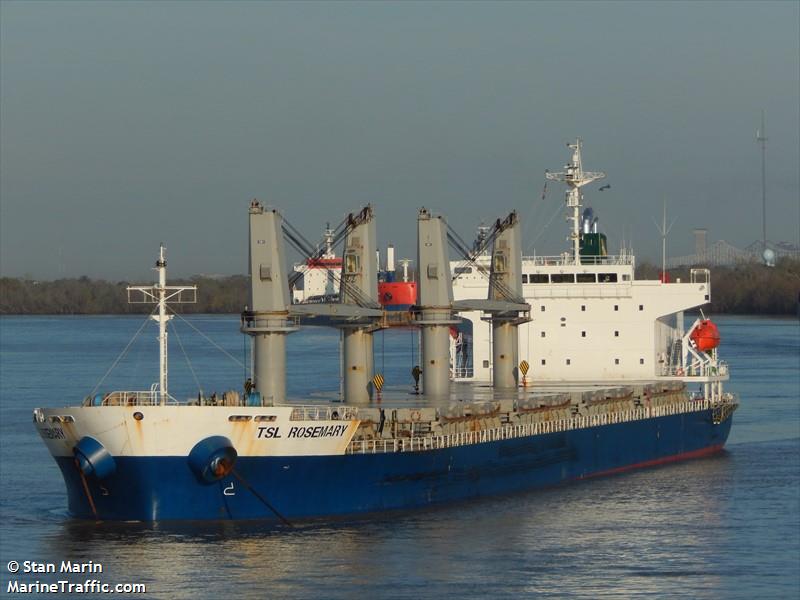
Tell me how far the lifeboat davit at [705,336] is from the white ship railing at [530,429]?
1.86 metres

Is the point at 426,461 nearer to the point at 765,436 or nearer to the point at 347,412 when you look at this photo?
the point at 347,412

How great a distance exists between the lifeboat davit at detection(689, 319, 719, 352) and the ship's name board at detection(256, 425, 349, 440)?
2216 cm

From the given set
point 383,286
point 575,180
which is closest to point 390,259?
point 383,286

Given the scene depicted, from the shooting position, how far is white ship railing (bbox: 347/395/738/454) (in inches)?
1298

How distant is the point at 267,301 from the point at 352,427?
12.7ft

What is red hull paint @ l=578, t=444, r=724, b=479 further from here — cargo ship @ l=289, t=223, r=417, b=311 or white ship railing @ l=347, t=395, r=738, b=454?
cargo ship @ l=289, t=223, r=417, b=311

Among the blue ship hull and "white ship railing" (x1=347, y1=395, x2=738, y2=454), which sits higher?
"white ship railing" (x1=347, y1=395, x2=738, y2=454)

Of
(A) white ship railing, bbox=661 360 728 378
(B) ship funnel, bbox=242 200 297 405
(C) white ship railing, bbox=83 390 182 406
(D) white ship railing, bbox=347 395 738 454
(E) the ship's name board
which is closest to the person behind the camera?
(C) white ship railing, bbox=83 390 182 406

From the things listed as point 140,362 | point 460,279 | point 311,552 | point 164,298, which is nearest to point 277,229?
point 164,298

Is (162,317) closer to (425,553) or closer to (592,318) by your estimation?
(425,553)

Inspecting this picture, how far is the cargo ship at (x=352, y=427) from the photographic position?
29812 millimetres

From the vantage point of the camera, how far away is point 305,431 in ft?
101

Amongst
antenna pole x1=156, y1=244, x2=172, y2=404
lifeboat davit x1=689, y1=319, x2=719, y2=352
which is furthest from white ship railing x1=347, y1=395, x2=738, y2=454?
antenna pole x1=156, y1=244, x2=172, y2=404

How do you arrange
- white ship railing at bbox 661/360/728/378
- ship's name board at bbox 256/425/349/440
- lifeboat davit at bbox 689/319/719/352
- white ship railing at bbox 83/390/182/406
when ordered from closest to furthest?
1. white ship railing at bbox 83/390/182/406
2. ship's name board at bbox 256/425/349/440
3. white ship railing at bbox 661/360/728/378
4. lifeboat davit at bbox 689/319/719/352
